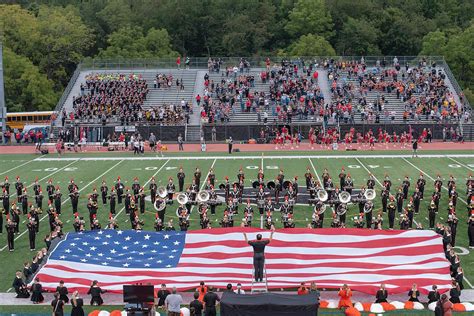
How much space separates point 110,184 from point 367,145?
15.9 metres

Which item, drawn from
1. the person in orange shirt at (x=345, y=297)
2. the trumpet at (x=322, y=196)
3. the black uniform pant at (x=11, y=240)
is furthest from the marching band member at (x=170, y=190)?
the person in orange shirt at (x=345, y=297)

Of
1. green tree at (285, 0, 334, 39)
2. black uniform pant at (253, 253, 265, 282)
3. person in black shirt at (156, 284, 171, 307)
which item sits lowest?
person in black shirt at (156, 284, 171, 307)

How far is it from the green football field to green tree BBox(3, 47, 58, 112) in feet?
69.5

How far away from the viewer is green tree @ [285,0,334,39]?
69.0m

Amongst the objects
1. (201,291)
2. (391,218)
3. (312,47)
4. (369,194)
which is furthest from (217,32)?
(201,291)

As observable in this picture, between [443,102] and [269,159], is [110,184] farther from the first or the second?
[443,102]

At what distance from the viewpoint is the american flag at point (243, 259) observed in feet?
54.4

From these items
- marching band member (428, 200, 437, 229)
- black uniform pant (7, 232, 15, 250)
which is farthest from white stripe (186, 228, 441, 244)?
black uniform pant (7, 232, 15, 250)

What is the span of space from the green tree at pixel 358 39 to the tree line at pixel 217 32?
0.27 ft

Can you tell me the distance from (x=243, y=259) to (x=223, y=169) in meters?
15.2

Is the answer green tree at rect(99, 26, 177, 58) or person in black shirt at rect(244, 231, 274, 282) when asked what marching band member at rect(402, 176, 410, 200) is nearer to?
person in black shirt at rect(244, 231, 274, 282)

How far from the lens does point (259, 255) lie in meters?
16.2

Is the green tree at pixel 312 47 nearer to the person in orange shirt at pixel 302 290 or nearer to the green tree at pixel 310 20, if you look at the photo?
the green tree at pixel 310 20

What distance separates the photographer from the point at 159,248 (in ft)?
61.4
